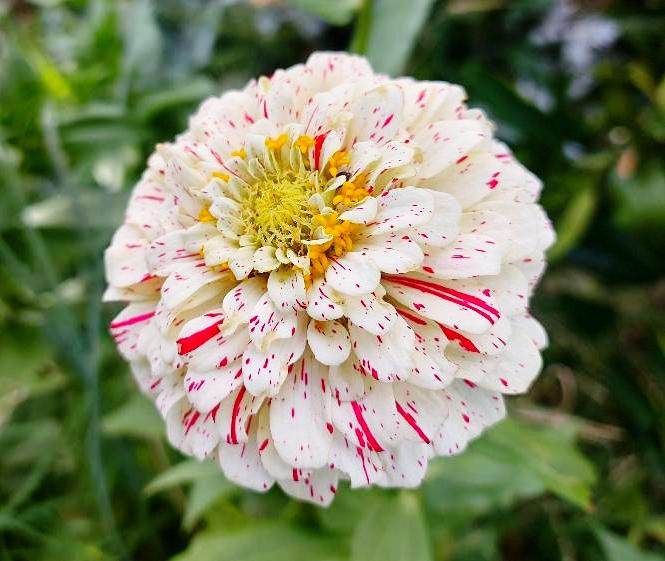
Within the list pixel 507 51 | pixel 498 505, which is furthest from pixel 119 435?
pixel 507 51

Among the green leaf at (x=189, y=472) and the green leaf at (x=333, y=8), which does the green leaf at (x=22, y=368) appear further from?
the green leaf at (x=333, y=8)

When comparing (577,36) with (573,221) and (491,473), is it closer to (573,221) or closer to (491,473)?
(573,221)

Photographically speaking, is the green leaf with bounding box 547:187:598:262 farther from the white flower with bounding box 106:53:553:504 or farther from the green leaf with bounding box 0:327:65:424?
the green leaf with bounding box 0:327:65:424

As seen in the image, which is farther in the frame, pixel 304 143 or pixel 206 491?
pixel 206 491

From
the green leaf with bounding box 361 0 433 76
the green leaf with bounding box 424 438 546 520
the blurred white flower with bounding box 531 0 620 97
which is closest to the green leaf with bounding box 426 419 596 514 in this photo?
the green leaf with bounding box 424 438 546 520

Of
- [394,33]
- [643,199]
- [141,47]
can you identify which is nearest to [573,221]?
[643,199]

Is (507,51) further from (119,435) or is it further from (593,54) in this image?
(119,435)
